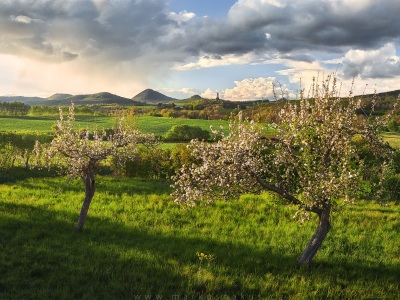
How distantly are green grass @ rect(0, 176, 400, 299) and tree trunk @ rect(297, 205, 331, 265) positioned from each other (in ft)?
1.52

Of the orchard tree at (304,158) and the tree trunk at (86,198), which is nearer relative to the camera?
the orchard tree at (304,158)

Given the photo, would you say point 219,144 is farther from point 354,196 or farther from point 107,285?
point 107,285

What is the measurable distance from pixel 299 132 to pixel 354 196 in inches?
116

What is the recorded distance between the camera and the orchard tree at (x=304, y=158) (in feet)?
39.2

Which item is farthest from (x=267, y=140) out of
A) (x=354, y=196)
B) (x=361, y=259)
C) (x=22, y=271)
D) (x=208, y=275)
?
(x=22, y=271)

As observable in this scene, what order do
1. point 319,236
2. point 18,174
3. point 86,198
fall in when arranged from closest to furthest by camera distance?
point 319,236, point 86,198, point 18,174

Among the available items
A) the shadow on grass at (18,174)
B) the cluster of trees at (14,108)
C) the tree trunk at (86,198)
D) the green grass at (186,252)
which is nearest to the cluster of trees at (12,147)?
the shadow on grass at (18,174)

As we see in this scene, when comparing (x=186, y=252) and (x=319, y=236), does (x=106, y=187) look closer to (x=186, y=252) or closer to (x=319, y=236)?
(x=186, y=252)

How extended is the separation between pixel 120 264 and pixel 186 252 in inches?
112

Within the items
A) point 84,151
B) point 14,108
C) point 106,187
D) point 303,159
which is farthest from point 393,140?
point 14,108

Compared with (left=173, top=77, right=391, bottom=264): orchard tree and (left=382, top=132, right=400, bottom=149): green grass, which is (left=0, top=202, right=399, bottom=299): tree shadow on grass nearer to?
(left=173, top=77, right=391, bottom=264): orchard tree

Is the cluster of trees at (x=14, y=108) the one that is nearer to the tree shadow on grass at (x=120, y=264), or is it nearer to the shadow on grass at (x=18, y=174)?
the shadow on grass at (x=18, y=174)

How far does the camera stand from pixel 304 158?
12773mm

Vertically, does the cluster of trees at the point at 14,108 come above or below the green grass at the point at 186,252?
above
